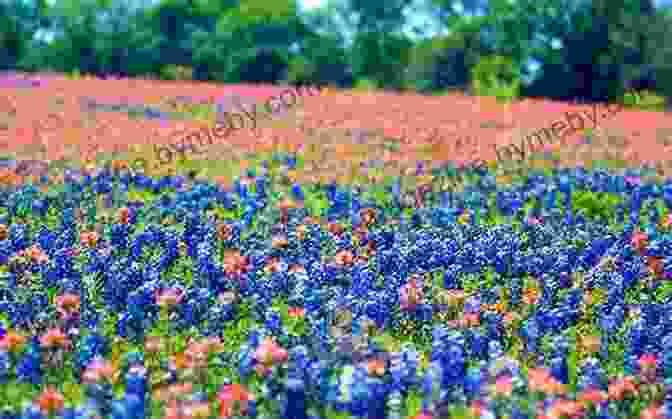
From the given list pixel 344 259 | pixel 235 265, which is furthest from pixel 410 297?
pixel 235 265

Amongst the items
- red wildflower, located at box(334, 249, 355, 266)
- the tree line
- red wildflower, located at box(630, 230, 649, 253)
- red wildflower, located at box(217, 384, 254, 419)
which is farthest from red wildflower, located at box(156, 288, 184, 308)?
the tree line

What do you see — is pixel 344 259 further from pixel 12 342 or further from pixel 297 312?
pixel 12 342

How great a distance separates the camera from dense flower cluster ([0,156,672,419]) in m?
4.89

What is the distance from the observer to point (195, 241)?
7.82 metres

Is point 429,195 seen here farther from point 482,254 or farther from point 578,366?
point 578,366

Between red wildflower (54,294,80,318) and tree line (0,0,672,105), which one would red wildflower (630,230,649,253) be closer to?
red wildflower (54,294,80,318)

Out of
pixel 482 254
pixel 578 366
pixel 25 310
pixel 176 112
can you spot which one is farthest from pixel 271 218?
pixel 176 112

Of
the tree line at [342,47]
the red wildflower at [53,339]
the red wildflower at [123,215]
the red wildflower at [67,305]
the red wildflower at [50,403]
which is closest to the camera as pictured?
the red wildflower at [50,403]

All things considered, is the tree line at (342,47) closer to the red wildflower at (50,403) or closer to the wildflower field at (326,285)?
the wildflower field at (326,285)

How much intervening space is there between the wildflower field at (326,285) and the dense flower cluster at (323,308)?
0.02 m

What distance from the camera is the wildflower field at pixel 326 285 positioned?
4949 millimetres

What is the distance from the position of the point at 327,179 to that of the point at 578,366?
598 centimetres

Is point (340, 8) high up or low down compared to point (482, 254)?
up

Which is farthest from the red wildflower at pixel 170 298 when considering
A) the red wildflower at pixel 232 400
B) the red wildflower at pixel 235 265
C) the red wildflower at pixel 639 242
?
the red wildflower at pixel 639 242
